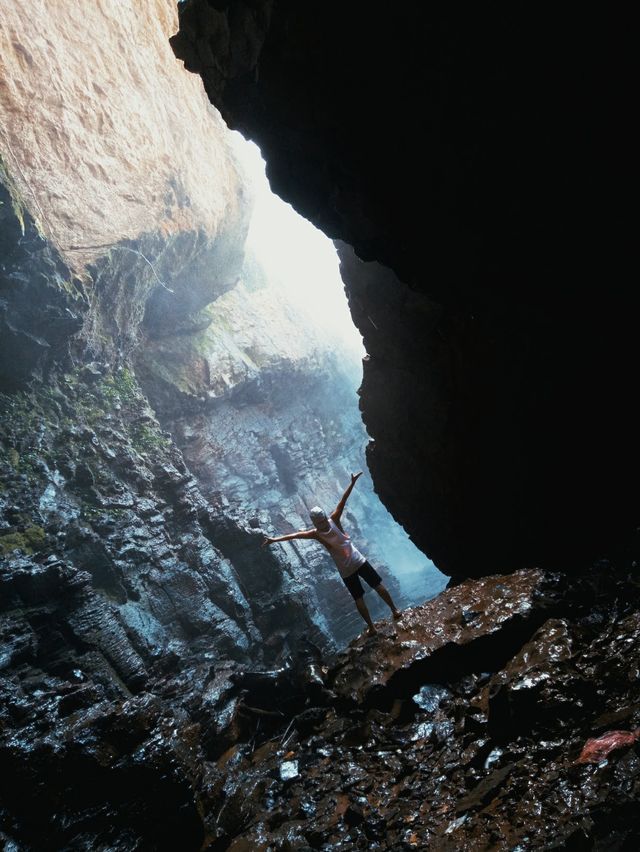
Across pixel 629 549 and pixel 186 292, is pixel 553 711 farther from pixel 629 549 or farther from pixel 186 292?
pixel 186 292

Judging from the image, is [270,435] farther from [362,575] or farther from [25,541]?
[362,575]

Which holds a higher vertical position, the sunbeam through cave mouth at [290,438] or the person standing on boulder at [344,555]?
the sunbeam through cave mouth at [290,438]

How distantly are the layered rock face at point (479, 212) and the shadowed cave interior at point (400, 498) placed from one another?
0.03 m

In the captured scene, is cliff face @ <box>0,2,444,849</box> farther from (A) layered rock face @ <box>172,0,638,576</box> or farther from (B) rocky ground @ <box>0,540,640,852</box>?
(A) layered rock face @ <box>172,0,638,576</box>

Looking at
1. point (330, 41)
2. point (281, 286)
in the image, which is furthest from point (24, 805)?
point (281, 286)

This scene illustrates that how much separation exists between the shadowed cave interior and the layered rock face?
3cm

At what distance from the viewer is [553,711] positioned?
346cm

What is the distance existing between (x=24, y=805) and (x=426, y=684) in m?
4.49

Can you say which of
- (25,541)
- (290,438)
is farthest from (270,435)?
(25,541)

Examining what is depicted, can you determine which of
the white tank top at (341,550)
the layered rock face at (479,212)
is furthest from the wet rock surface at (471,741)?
the layered rock face at (479,212)

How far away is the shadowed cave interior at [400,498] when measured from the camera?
362 cm

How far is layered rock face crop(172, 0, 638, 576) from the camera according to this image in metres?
3.94

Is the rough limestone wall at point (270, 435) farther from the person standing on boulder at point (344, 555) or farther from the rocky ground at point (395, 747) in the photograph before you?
the rocky ground at point (395, 747)

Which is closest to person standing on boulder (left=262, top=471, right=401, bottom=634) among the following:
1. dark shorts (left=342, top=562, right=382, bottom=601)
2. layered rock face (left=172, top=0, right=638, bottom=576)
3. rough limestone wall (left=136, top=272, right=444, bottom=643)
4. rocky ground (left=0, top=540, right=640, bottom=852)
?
dark shorts (left=342, top=562, right=382, bottom=601)
